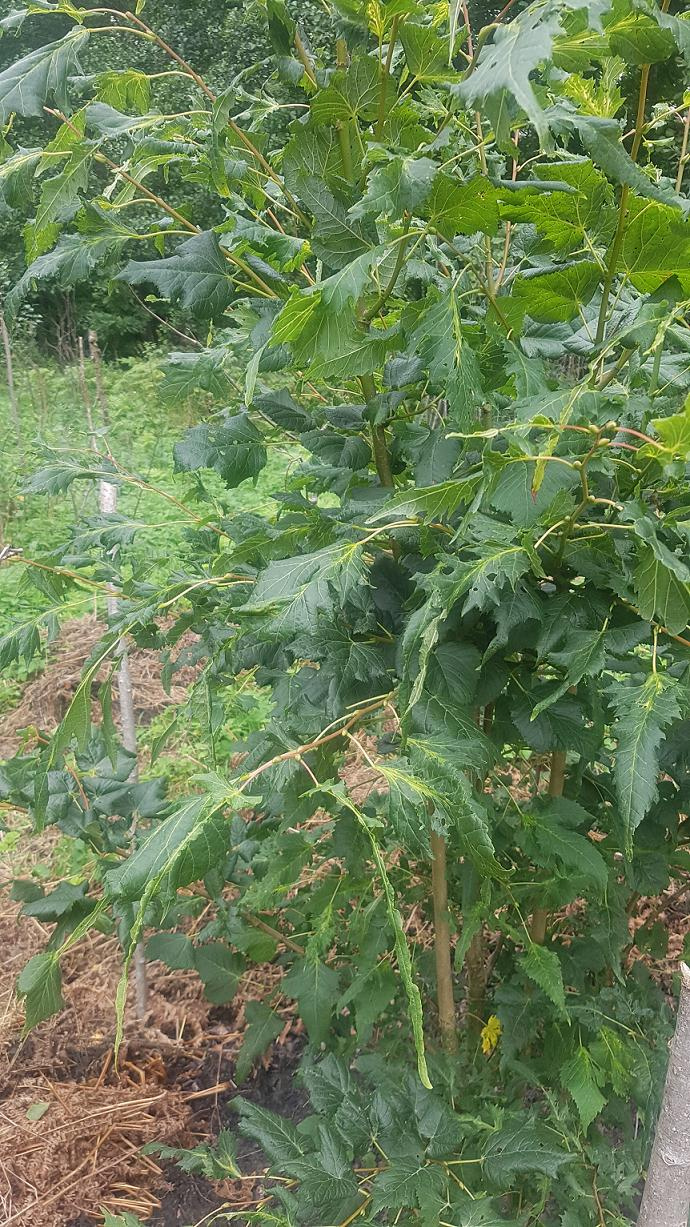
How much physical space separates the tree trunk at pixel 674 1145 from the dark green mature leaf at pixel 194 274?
0.76m

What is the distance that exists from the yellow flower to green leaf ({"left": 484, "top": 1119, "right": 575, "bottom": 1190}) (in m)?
0.24

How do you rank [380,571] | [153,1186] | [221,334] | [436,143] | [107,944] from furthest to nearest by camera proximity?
[107,944] → [153,1186] → [221,334] → [380,571] → [436,143]

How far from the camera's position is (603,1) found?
0.52m

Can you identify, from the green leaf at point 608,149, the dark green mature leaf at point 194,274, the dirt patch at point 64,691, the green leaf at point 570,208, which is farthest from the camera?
the dirt patch at point 64,691

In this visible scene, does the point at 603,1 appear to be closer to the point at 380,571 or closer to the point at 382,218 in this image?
the point at 382,218

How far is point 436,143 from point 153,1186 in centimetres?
188

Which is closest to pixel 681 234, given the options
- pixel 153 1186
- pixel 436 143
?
pixel 436 143

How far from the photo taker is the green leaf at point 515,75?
47cm

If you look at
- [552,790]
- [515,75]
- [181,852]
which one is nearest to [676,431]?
[515,75]

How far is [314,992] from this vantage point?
4.37 ft

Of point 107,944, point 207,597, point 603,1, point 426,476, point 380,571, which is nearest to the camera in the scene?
point 603,1

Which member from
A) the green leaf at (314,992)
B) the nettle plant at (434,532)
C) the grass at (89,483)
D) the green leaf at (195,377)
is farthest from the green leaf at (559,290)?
the grass at (89,483)

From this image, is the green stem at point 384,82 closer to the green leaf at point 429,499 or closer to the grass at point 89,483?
the green leaf at point 429,499

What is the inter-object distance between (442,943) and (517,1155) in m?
0.28
